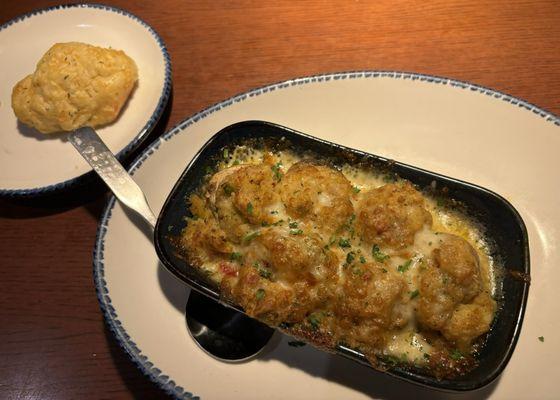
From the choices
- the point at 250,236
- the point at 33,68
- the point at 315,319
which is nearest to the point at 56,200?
the point at 33,68

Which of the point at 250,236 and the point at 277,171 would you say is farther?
the point at 277,171

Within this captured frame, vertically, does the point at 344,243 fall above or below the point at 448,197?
below

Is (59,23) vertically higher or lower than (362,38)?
lower

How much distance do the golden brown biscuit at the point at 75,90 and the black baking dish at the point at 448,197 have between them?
2.76ft

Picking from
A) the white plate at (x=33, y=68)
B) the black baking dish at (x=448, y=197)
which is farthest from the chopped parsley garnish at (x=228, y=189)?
the white plate at (x=33, y=68)

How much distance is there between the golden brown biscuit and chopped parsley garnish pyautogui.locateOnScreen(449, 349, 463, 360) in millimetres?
1870

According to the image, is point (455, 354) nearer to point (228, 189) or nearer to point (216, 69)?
point (228, 189)

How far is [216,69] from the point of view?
8.03 ft

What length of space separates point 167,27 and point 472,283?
2.25 meters

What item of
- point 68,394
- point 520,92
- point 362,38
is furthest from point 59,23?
point 520,92

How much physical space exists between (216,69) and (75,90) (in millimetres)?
726

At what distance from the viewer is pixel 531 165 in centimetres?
173

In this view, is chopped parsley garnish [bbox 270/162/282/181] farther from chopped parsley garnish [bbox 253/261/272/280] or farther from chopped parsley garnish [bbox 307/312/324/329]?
chopped parsley garnish [bbox 307/312/324/329]

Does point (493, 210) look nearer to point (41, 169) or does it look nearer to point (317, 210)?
point (317, 210)
